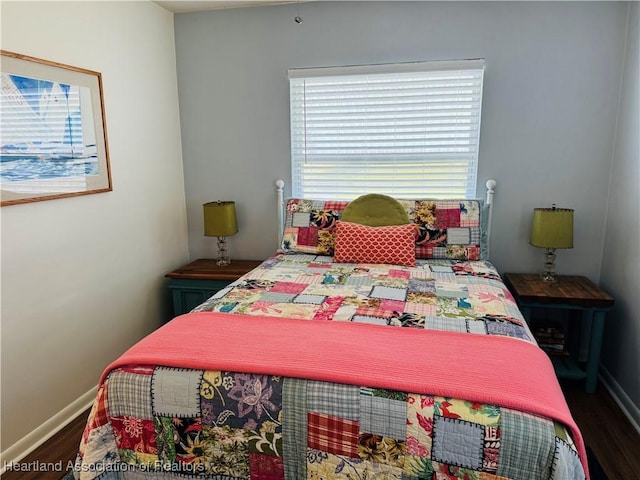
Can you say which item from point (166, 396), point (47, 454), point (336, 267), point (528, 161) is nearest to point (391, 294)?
point (336, 267)

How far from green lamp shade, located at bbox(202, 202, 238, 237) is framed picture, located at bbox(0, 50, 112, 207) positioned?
735mm

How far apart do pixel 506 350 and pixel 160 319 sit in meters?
2.55

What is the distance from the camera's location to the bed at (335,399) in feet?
4.08

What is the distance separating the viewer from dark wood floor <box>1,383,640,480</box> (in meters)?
1.98

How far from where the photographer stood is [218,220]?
3.16m

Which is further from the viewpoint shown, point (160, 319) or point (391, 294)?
point (160, 319)

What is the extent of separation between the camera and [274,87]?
319 cm

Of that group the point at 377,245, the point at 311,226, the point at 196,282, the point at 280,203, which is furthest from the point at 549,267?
the point at 196,282

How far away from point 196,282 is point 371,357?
1915 mm

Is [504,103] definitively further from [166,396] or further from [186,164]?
[166,396]

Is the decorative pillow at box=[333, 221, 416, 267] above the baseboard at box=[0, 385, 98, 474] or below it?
above

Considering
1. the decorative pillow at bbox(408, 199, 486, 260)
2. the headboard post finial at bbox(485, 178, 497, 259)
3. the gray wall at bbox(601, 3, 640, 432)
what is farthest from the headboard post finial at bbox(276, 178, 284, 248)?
the gray wall at bbox(601, 3, 640, 432)

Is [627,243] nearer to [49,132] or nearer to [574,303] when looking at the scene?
[574,303]

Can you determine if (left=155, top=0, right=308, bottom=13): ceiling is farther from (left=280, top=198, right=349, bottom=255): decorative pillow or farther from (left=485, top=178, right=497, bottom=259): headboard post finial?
(left=485, top=178, right=497, bottom=259): headboard post finial
